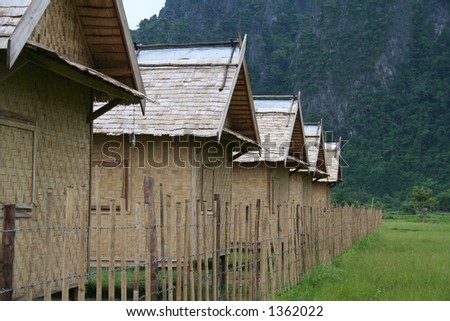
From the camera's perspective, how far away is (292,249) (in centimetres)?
1262

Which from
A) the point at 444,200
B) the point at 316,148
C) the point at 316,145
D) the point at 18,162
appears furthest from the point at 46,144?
the point at 444,200

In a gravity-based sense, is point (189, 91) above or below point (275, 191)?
above

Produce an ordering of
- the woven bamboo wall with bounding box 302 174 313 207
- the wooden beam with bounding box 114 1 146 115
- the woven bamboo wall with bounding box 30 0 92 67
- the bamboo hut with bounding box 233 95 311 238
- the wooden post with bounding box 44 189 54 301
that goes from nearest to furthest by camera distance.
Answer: the wooden post with bounding box 44 189 54 301
the woven bamboo wall with bounding box 30 0 92 67
the wooden beam with bounding box 114 1 146 115
the bamboo hut with bounding box 233 95 311 238
the woven bamboo wall with bounding box 302 174 313 207

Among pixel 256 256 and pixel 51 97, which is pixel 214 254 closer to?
pixel 256 256

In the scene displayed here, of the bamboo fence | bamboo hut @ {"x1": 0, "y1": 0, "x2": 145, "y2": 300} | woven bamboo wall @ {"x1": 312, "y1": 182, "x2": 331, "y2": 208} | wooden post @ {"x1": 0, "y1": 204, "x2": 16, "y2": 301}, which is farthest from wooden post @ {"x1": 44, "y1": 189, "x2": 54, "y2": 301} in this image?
woven bamboo wall @ {"x1": 312, "y1": 182, "x2": 331, "y2": 208}

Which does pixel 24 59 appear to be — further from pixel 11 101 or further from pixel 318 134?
pixel 318 134

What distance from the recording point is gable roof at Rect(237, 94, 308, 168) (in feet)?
64.8

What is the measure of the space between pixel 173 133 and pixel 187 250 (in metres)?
5.99

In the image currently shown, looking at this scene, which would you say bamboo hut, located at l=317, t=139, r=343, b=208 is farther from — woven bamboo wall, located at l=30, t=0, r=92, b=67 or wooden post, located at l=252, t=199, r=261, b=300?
woven bamboo wall, located at l=30, t=0, r=92, b=67

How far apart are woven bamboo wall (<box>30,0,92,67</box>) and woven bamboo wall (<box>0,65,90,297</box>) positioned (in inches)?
13.6

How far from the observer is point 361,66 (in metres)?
84.2

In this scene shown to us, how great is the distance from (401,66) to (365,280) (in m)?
76.5

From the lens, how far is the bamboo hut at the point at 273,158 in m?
20.0

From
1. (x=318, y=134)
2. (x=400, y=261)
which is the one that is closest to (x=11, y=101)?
(x=400, y=261)
